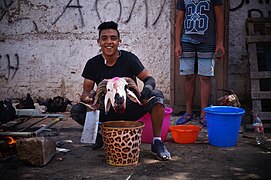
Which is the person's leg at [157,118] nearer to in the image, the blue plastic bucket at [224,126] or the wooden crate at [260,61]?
the blue plastic bucket at [224,126]

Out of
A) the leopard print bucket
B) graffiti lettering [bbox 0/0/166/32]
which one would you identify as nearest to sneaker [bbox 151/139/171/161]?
the leopard print bucket

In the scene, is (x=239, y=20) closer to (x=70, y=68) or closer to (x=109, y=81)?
(x=70, y=68)

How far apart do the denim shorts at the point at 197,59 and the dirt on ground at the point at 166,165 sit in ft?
4.73

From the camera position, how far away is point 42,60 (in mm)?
7934

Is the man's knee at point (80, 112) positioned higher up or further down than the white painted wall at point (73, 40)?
further down

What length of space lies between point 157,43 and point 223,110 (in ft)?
8.88

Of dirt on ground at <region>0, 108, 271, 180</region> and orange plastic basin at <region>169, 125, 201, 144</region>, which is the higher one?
orange plastic basin at <region>169, 125, 201, 144</region>

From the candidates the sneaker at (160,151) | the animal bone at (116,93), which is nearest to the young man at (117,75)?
the sneaker at (160,151)

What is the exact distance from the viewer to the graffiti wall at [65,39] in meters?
7.45

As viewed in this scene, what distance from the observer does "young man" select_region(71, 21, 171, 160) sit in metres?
4.52

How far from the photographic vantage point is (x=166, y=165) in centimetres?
421

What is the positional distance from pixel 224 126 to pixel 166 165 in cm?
109

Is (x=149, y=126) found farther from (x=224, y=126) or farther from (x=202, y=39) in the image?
(x=202, y=39)

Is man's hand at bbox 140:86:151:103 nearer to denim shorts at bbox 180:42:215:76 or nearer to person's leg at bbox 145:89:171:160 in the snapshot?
person's leg at bbox 145:89:171:160
